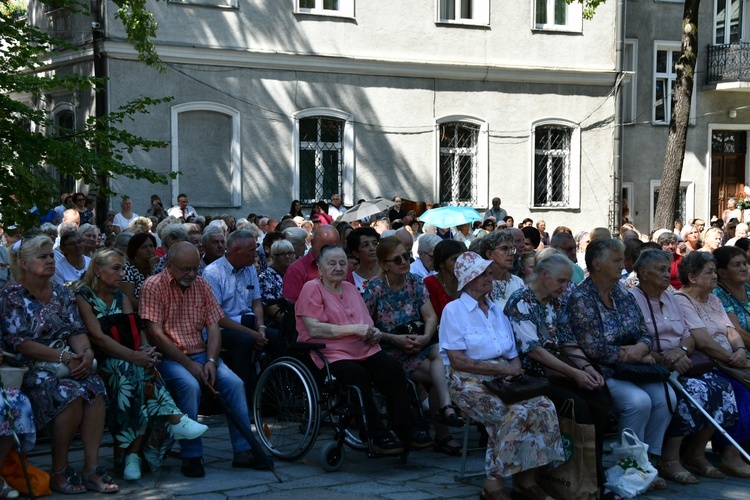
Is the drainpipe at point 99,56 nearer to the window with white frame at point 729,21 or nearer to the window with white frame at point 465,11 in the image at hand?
the window with white frame at point 465,11

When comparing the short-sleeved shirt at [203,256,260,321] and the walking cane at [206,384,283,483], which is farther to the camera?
the short-sleeved shirt at [203,256,260,321]

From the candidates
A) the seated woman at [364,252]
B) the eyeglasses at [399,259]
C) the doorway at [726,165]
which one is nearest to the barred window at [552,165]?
the doorway at [726,165]

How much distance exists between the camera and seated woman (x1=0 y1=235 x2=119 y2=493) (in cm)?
688

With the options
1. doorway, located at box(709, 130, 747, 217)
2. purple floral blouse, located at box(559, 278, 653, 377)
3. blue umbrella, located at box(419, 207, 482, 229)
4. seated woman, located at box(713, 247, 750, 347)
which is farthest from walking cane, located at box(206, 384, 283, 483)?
doorway, located at box(709, 130, 747, 217)

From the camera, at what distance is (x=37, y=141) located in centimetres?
899

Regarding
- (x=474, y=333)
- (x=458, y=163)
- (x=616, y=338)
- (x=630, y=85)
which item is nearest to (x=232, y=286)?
(x=474, y=333)

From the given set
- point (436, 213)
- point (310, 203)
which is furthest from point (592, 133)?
point (436, 213)

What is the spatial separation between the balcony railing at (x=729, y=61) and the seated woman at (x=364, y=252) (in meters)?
21.5

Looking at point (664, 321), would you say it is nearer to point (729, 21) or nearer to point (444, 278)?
point (444, 278)

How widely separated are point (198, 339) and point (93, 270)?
936 millimetres

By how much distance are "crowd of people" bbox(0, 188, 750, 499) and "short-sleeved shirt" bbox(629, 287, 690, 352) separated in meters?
0.01

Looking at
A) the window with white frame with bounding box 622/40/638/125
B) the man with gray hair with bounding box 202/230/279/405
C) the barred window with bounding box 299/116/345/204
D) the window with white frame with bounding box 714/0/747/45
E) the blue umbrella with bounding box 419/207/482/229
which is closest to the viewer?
the man with gray hair with bounding box 202/230/279/405

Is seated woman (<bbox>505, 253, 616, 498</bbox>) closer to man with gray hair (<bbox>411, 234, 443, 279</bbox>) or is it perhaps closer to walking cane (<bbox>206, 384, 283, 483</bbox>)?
walking cane (<bbox>206, 384, 283, 483</bbox>)

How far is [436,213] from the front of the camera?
17750mm
